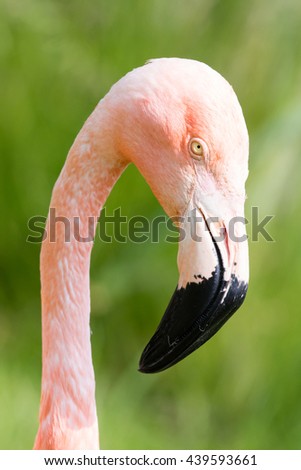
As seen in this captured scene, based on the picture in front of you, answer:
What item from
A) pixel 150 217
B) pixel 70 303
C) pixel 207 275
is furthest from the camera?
pixel 150 217

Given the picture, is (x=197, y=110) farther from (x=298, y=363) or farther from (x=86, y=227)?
(x=298, y=363)

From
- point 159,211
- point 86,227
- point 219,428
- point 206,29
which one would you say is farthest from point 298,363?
point 86,227

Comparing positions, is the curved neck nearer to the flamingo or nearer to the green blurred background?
the flamingo

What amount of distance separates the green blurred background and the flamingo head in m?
1.19

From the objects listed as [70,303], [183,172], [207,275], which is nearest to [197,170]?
[183,172]

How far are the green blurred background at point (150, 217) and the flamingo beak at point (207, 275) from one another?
3.85ft

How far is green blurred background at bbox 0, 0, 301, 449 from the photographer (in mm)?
2420

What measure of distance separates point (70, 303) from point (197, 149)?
367 millimetres

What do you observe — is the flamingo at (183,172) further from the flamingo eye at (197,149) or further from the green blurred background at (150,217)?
the green blurred background at (150,217)

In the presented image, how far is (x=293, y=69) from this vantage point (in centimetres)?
257

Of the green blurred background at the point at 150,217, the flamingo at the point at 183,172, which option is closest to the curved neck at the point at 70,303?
the flamingo at the point at 183,172

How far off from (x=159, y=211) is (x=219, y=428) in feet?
2.61

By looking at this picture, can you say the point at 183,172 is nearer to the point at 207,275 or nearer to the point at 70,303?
the point at 207,275

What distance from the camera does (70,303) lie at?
1285 millimetres
